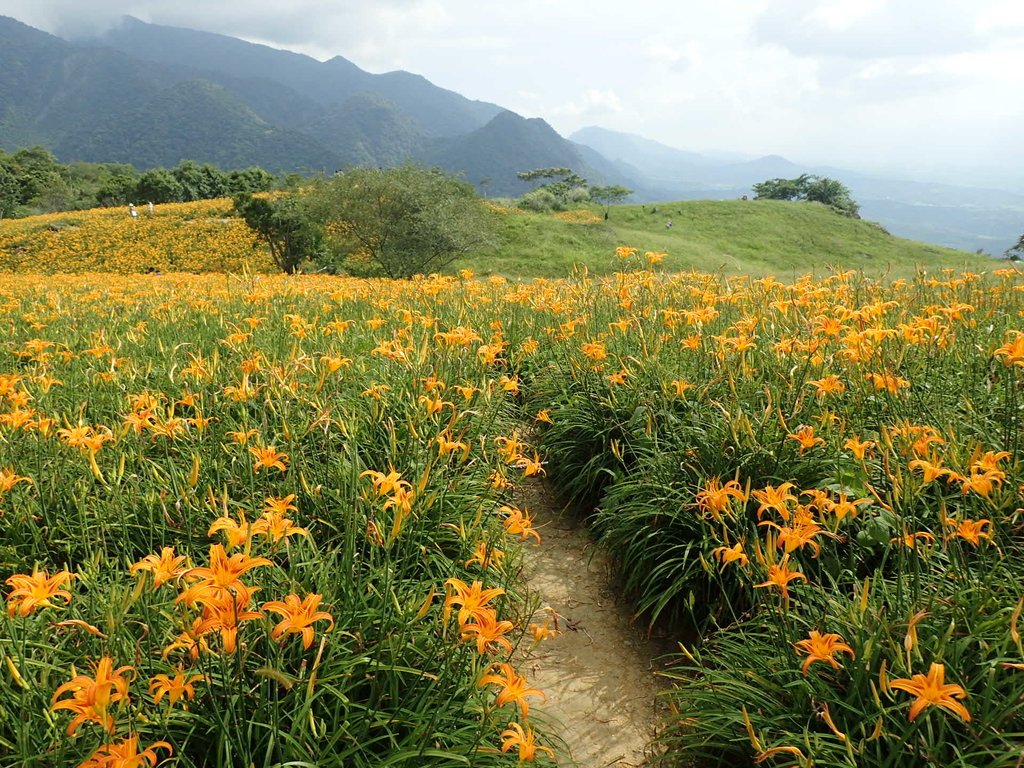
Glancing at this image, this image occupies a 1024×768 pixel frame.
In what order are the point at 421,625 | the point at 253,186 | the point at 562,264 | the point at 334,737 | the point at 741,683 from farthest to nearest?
the point at 253,186 → the point at 562,264 → the point at 421,625 → the point at 741,683 → the point at 334,737

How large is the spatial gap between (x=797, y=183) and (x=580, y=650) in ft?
242

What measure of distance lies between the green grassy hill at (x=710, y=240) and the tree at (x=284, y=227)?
7.08m

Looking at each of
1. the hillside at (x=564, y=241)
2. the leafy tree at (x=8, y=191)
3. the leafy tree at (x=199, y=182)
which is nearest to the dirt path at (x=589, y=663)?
the hillside at (x=564, y=241)

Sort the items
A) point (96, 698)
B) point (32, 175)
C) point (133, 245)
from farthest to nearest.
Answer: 1. point (32, 175)
2. point (133, 245)
3. point (96, 698)

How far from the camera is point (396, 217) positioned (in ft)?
69.8

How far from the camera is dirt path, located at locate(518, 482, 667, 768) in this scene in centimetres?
221

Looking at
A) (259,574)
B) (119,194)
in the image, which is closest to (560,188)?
(119,194)

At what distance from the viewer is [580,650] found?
2.70 metres

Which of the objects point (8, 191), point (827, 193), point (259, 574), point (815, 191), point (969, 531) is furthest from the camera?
point (815, 191)

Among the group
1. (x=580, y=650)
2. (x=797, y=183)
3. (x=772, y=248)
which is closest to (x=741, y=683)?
(x=580, y=650)

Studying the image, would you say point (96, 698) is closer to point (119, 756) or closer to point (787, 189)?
point (119, 756)

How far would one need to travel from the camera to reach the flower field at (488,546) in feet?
4.60

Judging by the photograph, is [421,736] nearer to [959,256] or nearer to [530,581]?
[530,581]

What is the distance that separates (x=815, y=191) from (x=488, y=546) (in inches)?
2773
